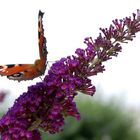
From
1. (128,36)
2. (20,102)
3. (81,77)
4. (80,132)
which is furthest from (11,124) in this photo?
(80,132)

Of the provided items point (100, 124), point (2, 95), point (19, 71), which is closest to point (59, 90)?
point (19, 71)

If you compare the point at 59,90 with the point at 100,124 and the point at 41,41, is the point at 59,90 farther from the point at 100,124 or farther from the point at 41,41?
the point at 100,124

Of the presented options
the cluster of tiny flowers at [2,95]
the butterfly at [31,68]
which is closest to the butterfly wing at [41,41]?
the butterfly at [31,68]

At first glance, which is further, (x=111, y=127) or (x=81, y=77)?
(x=111, y=127)

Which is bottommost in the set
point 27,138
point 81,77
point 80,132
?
point 27,138

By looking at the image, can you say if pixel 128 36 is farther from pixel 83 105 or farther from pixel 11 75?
pixel 83 105

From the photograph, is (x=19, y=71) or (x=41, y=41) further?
(x=41, y=41)
